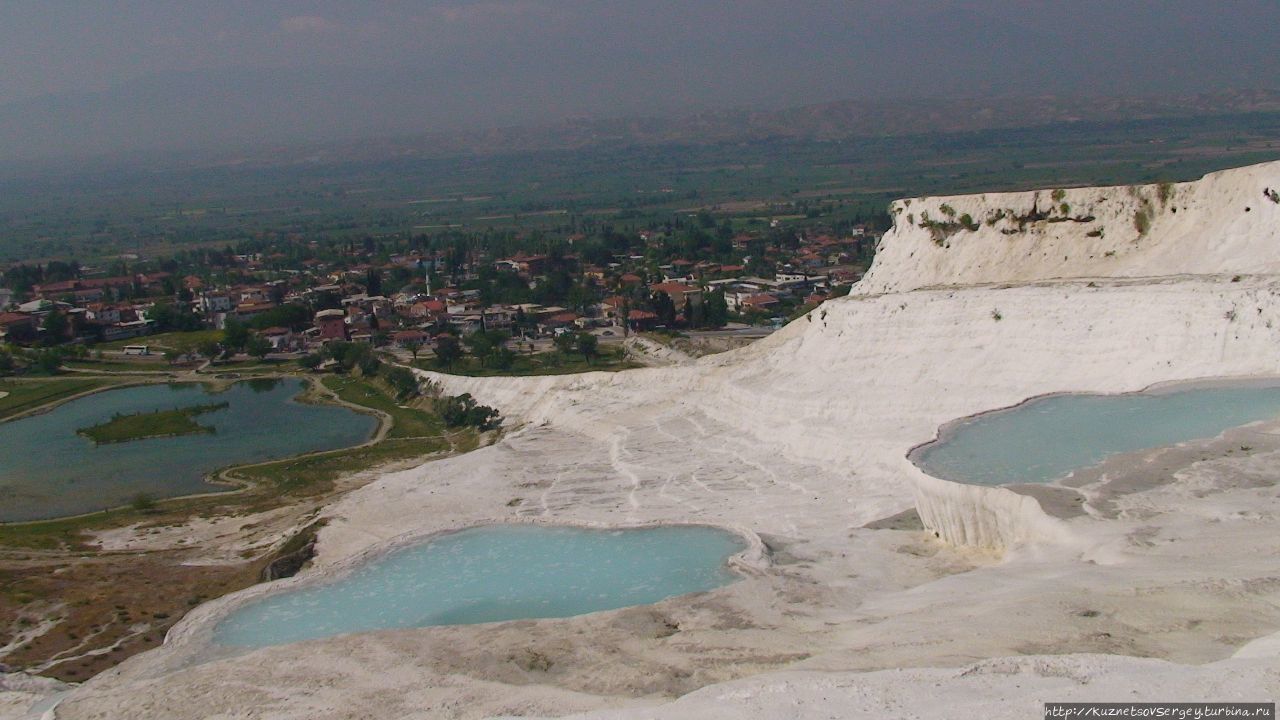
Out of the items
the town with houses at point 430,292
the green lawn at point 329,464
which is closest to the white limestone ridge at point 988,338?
the green lawn at point 329,464

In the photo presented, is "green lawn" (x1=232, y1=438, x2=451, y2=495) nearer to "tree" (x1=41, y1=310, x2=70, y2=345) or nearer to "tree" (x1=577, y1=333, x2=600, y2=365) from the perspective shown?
"tree" (x1=577, y1=333, x2=600, y2=365)

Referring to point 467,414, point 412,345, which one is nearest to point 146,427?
point 467,414

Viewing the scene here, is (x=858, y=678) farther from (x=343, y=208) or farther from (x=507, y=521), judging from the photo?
(x=343, y=208)

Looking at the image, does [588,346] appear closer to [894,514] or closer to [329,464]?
[329,464]

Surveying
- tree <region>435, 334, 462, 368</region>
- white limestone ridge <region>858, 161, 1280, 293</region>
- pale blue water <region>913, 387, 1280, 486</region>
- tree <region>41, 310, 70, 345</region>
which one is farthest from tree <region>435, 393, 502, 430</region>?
tree <region>41, 310, 70, 345</region>

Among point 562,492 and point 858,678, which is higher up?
point 858,678

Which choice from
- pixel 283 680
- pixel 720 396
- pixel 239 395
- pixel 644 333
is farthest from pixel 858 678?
pixel 644 333

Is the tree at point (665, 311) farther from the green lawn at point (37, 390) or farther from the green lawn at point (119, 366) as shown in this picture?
the green lawn at point (37, 390)
